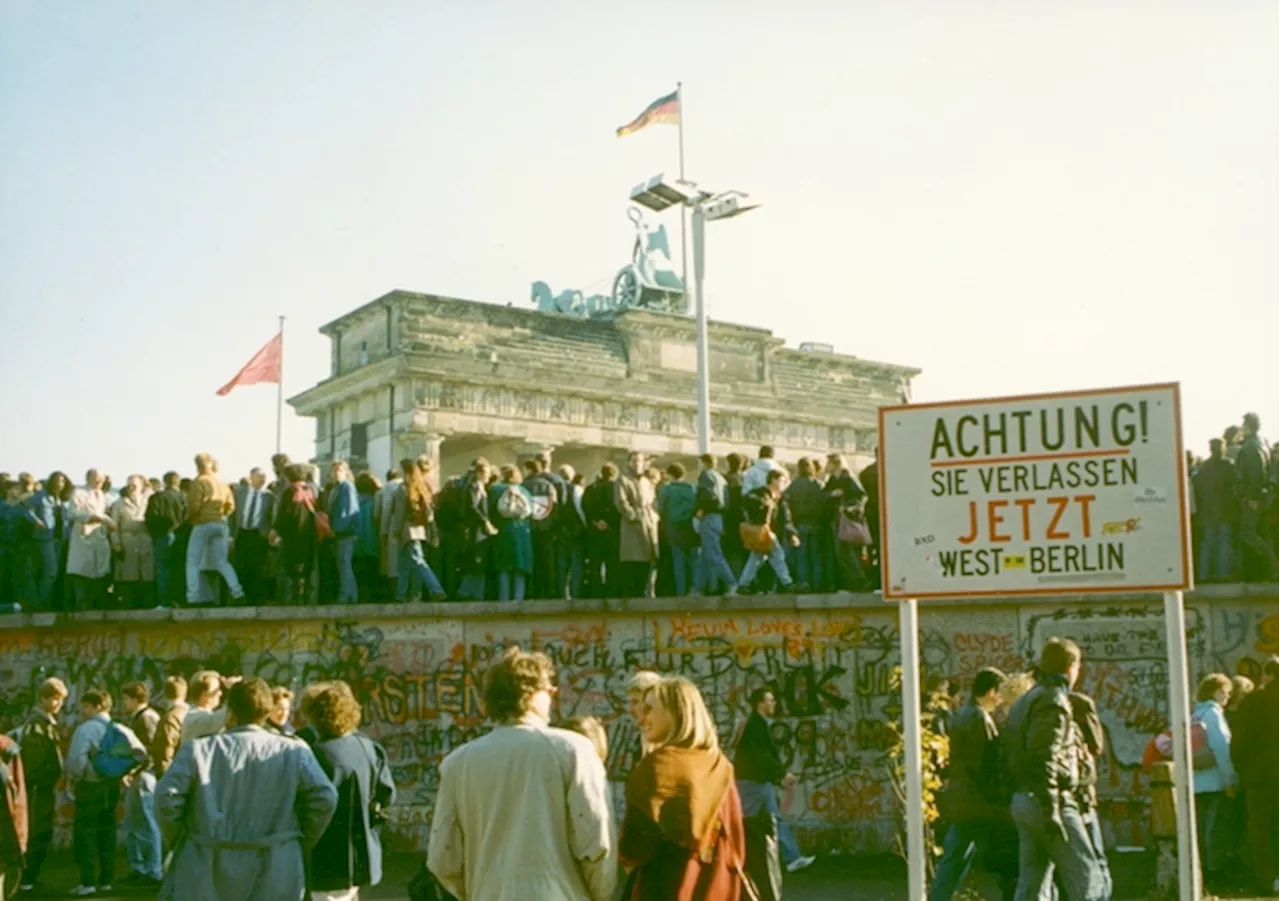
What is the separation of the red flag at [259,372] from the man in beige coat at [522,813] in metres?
30.8

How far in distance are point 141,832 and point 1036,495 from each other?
966 centimetres

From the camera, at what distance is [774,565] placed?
685 inches

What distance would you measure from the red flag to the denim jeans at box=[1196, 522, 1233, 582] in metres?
23.7

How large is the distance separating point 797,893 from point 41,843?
6465 mm

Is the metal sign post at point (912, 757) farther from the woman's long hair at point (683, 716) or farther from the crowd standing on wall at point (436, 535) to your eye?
the crowd standing on wall at point (436, 535)

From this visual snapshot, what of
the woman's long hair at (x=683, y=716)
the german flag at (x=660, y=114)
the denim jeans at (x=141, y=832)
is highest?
the german flag at (x=660, y=114)

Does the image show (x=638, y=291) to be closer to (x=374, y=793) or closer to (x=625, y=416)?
(x=625, y=416)

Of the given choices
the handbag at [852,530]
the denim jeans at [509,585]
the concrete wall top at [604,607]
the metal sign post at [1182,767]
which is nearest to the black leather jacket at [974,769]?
the metal sign post at [1182,767]

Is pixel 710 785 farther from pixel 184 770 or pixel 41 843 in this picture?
pixel 41 843

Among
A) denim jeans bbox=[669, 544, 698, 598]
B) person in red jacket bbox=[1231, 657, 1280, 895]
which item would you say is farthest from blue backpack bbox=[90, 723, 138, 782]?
person in red jacket bbox=[1231, 657, 1280, 895]

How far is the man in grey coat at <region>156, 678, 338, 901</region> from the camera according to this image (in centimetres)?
703

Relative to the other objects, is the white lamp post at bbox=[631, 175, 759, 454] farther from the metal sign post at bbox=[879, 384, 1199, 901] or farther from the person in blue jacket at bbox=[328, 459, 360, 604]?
the metal sign post at bbox=[879, 384, 1199, 901]

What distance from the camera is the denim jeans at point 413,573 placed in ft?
58.0

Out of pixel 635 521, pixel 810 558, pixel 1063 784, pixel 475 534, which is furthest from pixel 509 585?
pixel 1063 784
